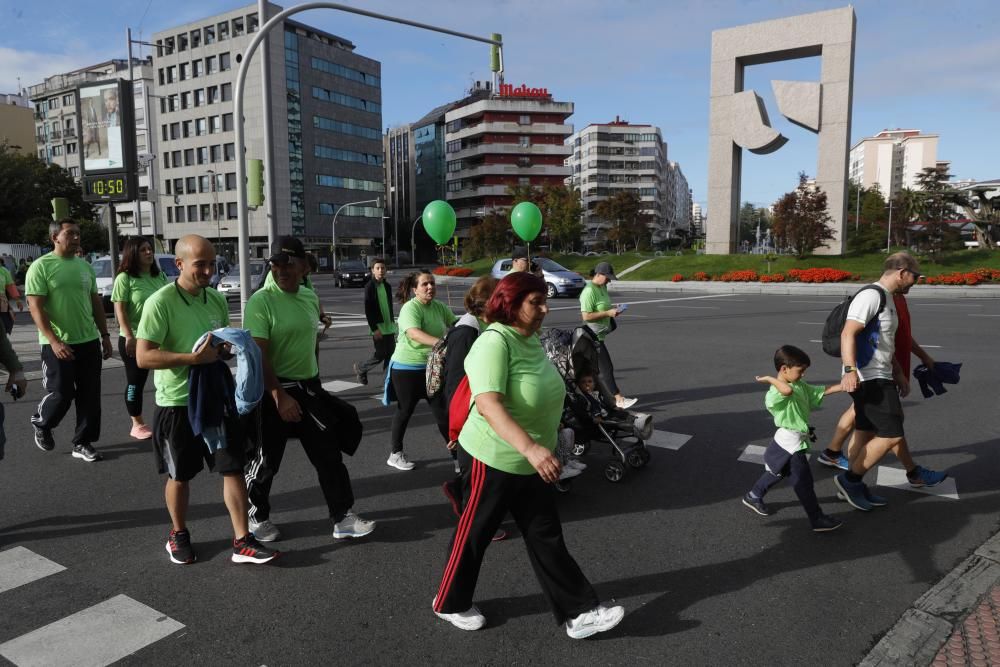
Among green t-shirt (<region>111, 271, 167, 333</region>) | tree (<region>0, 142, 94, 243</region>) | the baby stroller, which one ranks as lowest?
the baby stroller

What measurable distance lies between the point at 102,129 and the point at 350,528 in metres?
8.70

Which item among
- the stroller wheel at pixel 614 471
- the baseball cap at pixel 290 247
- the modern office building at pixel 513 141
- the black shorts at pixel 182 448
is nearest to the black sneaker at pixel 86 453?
the black shorts at pixel 182 448

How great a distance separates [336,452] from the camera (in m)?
3.87

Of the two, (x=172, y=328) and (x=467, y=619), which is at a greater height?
(x=172, y=328)

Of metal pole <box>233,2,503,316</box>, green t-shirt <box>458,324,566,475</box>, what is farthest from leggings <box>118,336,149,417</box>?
green t-shirt <box>458,324,566,475</box>

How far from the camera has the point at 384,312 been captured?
732 cm

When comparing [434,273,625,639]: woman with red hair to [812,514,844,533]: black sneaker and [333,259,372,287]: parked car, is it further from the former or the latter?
[333,259,372,287]: parked car

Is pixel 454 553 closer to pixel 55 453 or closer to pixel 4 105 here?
pixel 55 453

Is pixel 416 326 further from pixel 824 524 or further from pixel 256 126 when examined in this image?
pixel 256 126

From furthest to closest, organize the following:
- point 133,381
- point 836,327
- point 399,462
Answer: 1. point 133,381
2. point 399,462
3. point 836,327

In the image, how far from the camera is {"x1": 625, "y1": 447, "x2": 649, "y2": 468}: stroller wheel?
17.0 feet

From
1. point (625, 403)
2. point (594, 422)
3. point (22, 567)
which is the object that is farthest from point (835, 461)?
point (22, 567)

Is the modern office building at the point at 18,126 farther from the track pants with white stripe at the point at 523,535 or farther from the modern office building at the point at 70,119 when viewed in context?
the track pants with white stripe at the point at 523,535

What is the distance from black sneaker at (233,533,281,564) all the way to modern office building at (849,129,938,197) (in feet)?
599
